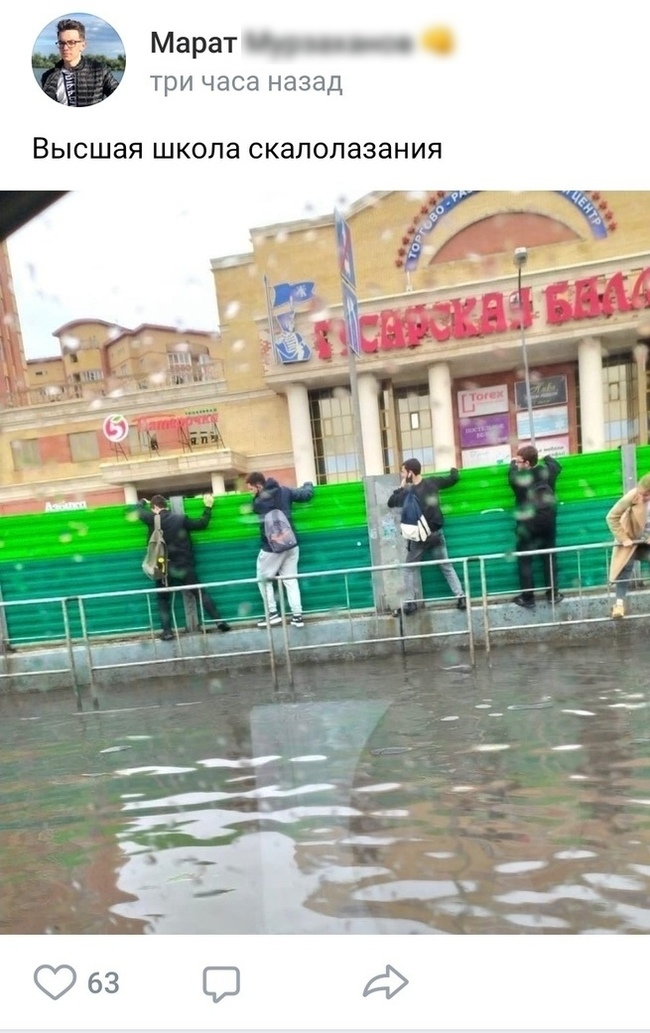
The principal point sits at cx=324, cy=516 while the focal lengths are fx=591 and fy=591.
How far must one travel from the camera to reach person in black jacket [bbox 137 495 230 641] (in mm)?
4570

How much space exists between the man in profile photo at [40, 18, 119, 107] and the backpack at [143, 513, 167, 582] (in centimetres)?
384

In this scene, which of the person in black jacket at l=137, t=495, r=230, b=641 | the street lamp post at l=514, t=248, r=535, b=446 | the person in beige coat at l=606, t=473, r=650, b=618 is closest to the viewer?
the person in beige coat at l=606, t=473, r=650, b=618

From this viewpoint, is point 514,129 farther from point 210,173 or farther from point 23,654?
point 23,654

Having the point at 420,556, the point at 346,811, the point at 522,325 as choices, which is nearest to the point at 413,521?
the point at 420,556

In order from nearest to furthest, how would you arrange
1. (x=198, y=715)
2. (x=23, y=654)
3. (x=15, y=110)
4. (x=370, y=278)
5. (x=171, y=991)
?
1. (x=171, y=991)
2. (x=15, y=110)
3. (x=198, y=715)
4. (x=23, y=654)
5. (x=370, y=278)

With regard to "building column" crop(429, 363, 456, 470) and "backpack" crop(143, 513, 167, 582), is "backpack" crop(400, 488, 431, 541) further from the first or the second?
"backpack" crop(143, 513, 167, 582)

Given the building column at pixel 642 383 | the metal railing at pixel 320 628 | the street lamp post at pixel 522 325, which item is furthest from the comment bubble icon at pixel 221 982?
the building column at pixel 642 383

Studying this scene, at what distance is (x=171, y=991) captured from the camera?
37.5 inches

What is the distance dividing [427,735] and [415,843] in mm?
941

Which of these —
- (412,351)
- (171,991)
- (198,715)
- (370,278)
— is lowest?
(198,715)

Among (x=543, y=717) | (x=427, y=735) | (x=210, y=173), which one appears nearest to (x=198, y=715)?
(x=427, y=735)

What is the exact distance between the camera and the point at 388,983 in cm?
93

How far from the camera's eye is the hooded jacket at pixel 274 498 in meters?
4.68

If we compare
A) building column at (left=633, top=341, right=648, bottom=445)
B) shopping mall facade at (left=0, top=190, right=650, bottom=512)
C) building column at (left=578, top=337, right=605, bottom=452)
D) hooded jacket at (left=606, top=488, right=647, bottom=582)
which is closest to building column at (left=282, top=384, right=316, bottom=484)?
shopping mall facade at (left=0, top=190, right=650, bottom=512)
